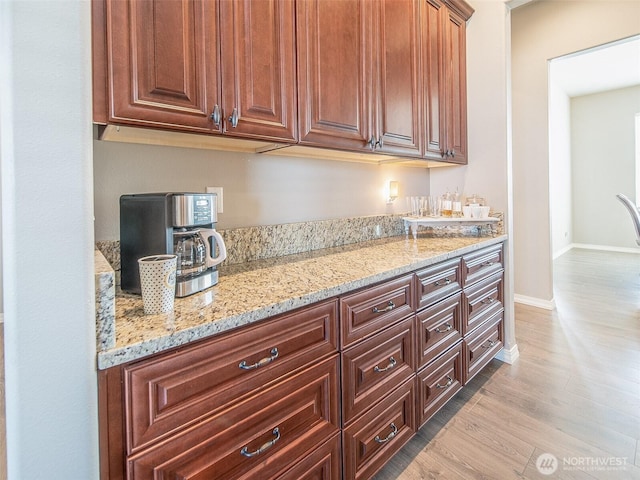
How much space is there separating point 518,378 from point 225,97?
233 centimetres

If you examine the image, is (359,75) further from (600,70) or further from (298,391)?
(600,70)

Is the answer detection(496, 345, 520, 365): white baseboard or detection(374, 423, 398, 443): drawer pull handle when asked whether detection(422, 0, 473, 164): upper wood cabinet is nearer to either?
detection(496, 345, 520, 365): white baseboard

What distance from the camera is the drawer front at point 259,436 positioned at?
750 mm

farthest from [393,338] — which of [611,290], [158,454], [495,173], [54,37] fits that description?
[611,290]

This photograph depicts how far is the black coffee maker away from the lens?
95 centimetres

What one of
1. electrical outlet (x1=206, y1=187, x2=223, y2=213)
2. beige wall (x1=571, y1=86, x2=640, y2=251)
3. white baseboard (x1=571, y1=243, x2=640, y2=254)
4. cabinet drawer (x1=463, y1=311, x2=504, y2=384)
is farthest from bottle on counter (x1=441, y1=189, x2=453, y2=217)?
white baseboard (x1=571, y1=243, x2=640, y2=254)

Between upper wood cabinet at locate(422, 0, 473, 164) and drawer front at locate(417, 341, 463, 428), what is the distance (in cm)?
120

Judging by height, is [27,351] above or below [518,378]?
above

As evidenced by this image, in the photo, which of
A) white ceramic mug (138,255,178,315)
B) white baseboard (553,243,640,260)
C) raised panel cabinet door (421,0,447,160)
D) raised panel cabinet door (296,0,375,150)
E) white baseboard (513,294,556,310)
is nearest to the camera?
white ceramic mug (138,255,178,315)

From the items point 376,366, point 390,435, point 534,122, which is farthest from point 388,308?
Answer: point 534,122

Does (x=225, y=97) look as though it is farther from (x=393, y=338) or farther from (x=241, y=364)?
(x=393, y=338)

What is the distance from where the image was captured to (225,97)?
112 cm

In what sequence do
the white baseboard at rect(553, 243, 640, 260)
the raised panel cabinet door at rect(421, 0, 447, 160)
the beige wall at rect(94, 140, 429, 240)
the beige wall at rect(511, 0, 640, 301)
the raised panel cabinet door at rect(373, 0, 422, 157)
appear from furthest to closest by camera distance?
the white baseboard at rect(553, 243, 640, 260)
the beige wall at rect(511, 0, 640, 301)
the raised panel cabinet door at rect(421, 0, 447, 160)
the raised panel cabinet door at rect(373, 0, 422, 157)
the beige wall at rect(94, 140, 429, 240)

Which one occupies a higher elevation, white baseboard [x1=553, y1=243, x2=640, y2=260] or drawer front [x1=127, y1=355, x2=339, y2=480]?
white baseboard [x1=553, y1=243, x2=640, y2=260]
